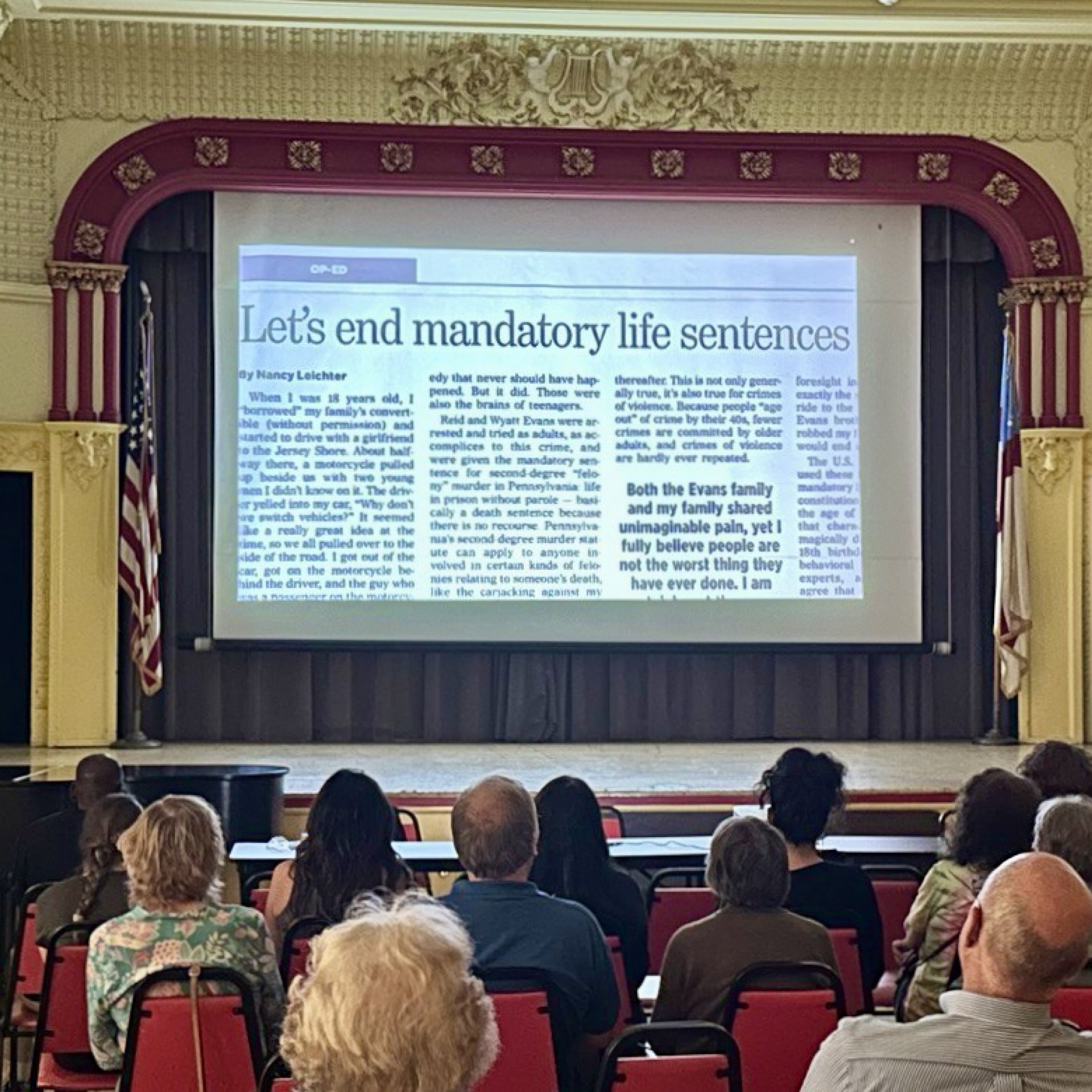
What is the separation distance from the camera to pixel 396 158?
32.9 feet

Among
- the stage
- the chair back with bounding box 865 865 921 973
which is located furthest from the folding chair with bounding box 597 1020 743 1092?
the stage

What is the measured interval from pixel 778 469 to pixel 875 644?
1168 millimetres

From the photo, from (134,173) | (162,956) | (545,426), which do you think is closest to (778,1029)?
(162,956)

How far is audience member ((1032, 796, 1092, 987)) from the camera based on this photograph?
336 centimetres

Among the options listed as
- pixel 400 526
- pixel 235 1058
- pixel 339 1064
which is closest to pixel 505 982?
pixel 235 1058

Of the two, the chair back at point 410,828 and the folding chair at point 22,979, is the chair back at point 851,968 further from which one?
the chair back at point 410,828

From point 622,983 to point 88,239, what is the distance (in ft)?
23.4

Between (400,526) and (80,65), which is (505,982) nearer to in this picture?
(400,526)

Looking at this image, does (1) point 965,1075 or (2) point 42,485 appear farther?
(2) point 42,485

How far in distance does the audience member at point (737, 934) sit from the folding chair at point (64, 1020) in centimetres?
120

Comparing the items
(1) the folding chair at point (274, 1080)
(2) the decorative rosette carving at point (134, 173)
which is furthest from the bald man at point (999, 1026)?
(2) the decorative rosette carving at point (134, 173)

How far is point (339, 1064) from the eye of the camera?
4.92 ft

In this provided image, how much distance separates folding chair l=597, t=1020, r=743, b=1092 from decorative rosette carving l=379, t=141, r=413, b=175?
311 inches

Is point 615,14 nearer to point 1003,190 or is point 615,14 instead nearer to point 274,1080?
point 1003,190
